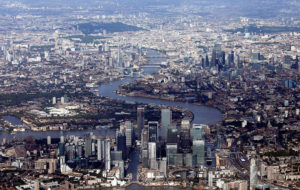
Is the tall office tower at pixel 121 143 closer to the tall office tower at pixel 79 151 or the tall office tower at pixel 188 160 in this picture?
the tall office tower at pixel 79 151

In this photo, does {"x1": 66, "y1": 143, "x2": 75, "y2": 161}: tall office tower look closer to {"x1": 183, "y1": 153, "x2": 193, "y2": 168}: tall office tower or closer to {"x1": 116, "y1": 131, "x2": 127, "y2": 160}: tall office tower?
{"x1": 116, "y1": 131, "x2": 127, "y2": 160}: tall office tower

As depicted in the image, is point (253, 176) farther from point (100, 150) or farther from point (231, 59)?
point (231, 59)

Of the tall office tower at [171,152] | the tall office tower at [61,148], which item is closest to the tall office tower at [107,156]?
the tall office tower at [61,148]

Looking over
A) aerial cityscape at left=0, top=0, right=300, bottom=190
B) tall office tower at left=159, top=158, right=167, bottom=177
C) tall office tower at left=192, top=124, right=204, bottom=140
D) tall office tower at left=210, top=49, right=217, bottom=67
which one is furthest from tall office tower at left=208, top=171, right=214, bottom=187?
tall office tower at left=210, top=49, right=217, bottom=67

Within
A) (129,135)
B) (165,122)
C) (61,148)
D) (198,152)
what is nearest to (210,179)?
(198,152)

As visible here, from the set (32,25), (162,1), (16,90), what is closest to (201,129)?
(16,90)

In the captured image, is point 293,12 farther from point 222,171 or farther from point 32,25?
point 222,171
